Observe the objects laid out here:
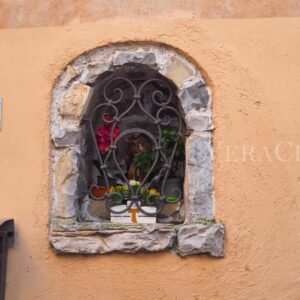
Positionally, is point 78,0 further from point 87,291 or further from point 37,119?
point 87,291

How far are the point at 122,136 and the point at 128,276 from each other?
A: 0.79 meters

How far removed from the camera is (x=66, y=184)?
319 centimetres

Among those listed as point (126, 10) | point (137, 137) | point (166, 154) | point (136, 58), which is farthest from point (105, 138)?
point (126, 10)

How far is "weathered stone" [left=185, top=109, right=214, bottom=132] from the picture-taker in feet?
10.4

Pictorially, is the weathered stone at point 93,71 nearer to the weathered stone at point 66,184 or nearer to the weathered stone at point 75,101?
the weathered stone at point 75,101

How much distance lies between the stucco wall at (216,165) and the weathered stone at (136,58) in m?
0.09

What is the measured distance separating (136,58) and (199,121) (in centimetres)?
50

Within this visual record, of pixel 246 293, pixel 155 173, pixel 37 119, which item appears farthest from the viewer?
pixel 155 173

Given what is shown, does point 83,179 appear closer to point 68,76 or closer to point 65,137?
point 65,137

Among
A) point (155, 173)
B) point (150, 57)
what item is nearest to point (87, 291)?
point (155, 173)

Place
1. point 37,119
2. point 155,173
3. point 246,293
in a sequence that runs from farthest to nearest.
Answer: point 155,173
point 37,119
point 246,293

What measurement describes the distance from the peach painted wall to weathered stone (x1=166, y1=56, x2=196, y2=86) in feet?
0.84

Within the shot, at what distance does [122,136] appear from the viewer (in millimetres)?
3334

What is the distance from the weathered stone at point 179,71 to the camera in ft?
10.6
